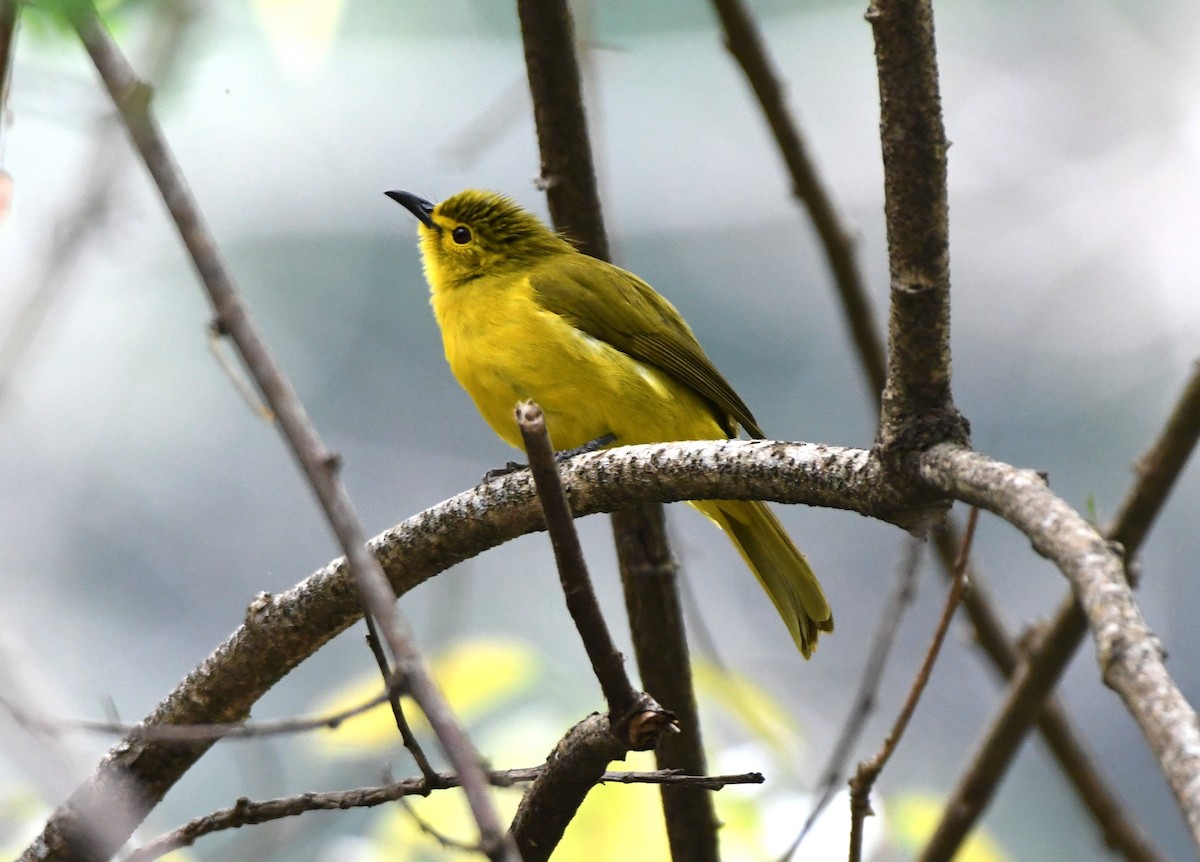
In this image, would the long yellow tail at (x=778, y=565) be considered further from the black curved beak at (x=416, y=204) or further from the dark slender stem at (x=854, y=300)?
the black curved beak at (x=416, y=204)

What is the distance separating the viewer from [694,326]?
5910mm

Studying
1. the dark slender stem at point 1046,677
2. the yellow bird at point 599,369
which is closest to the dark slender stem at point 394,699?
the yellow bird at point 599,369

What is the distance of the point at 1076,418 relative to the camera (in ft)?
18.6

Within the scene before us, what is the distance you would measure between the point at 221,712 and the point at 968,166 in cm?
476

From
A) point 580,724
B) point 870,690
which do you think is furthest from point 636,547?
point 580,724

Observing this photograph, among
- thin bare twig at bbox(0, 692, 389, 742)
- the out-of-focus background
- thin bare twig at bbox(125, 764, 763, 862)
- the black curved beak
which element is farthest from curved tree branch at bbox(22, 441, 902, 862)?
the out-of-focus background

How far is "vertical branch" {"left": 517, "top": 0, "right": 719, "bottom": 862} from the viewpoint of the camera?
3.06 meters

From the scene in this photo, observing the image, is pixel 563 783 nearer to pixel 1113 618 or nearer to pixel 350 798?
pixel 350 798

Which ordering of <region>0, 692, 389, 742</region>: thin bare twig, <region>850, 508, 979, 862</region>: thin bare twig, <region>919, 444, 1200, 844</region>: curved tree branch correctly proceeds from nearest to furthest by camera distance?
<region>919, 444, 1200, 844</region>: curved tree branch → <region>0, 692, 389, 742</region>: thin bare twig → <region>850, 508, 979, 862</region>: thin bare twig

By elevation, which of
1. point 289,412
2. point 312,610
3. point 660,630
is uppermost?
point 660,630

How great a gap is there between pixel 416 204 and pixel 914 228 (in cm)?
290

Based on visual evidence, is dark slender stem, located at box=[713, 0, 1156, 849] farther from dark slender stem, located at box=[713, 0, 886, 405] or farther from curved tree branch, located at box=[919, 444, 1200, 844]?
curved tree branch, located at box=[919, 444, 1200, 844]

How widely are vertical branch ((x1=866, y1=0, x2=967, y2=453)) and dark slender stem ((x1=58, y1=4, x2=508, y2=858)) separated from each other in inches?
33.8

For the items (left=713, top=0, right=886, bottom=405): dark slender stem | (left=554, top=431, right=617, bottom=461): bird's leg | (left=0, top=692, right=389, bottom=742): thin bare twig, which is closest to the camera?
(left=0, top=692, right=389, bottom=742): thin bare twig
